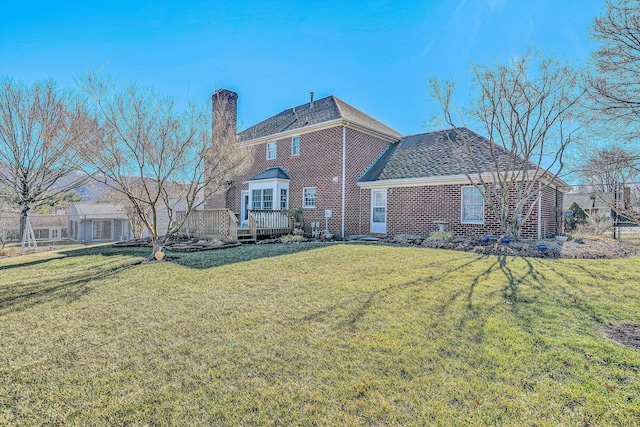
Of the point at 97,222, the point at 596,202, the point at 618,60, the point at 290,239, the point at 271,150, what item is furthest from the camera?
the point at 596,202

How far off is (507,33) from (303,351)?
40.5 feet

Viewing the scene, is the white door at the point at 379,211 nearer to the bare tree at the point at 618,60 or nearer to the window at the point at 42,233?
the bare tree at the point at 618,60

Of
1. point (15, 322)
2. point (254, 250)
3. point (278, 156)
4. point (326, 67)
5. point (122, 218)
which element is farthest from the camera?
point (122, 218)

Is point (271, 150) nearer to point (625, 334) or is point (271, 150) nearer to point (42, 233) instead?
point (625, 334)

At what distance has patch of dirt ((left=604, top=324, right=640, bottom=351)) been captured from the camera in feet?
11.7

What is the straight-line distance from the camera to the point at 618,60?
16.8ft

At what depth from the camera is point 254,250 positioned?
1055 centimetres

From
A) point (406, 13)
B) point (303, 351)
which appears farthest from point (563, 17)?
point (303, 351)

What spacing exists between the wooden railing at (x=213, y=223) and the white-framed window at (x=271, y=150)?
235 inches

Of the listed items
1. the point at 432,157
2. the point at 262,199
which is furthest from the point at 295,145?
the point at 432,157

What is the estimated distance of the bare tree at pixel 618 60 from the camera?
4879 millimetres

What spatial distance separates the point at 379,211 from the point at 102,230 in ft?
102

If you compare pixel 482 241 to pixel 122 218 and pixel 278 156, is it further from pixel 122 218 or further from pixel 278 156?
pixel 122 218

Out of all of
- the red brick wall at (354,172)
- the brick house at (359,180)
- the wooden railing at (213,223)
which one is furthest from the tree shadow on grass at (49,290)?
the red brick wall at (354,172)
